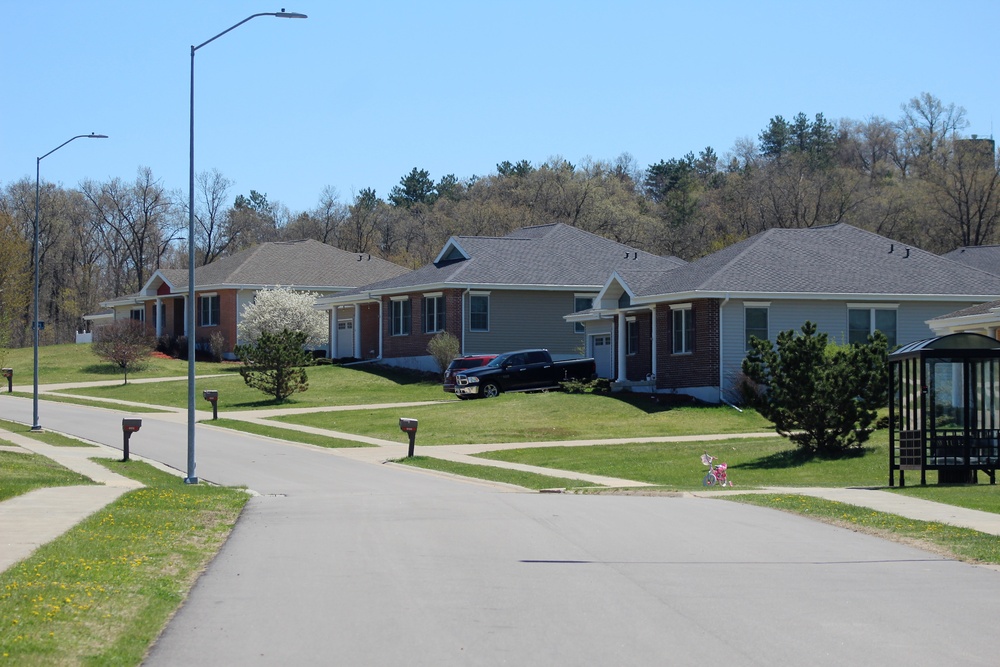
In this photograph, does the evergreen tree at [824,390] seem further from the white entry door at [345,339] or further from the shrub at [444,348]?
the white entry door at [345,339]

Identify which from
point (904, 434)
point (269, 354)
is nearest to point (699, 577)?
point (904, 434)

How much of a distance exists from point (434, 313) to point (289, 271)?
1570cm

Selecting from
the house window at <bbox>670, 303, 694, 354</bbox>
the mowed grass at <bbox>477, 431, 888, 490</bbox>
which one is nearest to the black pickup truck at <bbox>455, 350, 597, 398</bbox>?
the house window at <bbox>670, 303, 694, 354</bbox>

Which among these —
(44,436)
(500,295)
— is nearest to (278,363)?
(500,295)

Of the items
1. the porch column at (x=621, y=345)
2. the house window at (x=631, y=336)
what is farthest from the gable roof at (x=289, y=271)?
the porch column at (x=621, y=345)

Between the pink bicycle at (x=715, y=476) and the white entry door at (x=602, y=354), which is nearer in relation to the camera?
the pink bicycle at (x=715, y=476)

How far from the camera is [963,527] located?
14.5 meters

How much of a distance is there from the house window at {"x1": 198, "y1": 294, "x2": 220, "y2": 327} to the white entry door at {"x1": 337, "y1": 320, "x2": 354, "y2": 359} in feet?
24.5

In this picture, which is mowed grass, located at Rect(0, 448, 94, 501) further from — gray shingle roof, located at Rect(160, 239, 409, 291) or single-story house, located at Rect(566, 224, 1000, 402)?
gray shingle roof, located at Rect(160, 239, 409, 291)

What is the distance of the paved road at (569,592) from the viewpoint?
808 centimetres

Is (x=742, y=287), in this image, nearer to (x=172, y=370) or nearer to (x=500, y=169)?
(x=172, y=370)

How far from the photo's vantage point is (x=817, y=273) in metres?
43.3

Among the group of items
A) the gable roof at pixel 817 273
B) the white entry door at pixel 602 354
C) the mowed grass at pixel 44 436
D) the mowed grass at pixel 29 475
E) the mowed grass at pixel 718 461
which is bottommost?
the mowed grass at pixel 718 461

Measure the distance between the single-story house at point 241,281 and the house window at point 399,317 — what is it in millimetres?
9431
